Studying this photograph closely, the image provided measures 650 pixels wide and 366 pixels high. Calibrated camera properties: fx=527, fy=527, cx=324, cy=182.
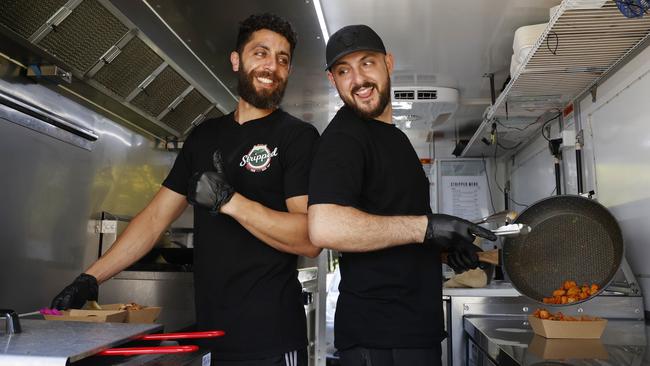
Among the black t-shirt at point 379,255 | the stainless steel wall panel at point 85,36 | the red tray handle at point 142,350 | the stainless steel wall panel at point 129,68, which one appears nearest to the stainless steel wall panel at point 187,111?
the stainless steel wall panel at point 129,68

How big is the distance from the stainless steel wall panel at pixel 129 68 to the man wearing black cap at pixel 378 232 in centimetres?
115

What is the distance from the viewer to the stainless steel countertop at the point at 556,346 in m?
1.53

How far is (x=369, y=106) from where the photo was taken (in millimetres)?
1508

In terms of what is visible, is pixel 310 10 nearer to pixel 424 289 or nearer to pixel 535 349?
pixel 424 289

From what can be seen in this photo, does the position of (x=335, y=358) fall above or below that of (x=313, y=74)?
below

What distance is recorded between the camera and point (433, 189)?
602 cm

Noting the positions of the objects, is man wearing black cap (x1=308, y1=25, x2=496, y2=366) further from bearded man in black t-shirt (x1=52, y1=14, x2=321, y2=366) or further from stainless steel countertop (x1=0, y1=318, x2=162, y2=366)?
stainless steel countertop (x1=0, y1=318, x2=162, y2=366)

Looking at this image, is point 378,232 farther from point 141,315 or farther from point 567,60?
point 567,60

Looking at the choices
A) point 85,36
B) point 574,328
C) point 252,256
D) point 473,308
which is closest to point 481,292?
point 473,308

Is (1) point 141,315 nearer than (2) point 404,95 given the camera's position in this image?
Yes

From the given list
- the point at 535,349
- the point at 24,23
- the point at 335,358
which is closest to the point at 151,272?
the point at 24,23

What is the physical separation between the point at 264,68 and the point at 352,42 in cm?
28

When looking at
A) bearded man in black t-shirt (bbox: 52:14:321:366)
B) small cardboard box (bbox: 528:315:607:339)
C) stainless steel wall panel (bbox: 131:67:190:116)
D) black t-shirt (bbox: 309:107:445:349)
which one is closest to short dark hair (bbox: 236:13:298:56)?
bearded man in black t-shirt (bbox: 52:14:321:366)

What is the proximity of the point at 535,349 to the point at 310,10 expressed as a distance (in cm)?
165
